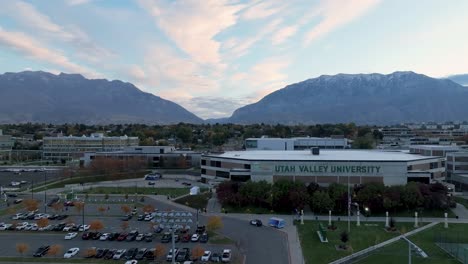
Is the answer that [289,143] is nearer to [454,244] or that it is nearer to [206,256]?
[454,244]

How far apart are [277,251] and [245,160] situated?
28.1m

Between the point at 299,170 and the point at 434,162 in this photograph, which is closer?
the point at 299,170

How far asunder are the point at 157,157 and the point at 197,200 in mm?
46309

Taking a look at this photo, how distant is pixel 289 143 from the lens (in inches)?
4690

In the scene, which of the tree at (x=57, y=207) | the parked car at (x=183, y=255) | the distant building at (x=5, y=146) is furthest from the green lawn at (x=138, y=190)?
the distant building at (x=5, y=146)

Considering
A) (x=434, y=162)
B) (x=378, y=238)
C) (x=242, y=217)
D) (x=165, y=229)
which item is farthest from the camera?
(x=434, y=162)

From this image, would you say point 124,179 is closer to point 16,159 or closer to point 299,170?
point 299,170

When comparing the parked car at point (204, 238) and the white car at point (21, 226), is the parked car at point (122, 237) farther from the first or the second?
the white car at point (21, 226)

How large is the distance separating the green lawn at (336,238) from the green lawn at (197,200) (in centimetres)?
1736

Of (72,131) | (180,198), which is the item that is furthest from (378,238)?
(72,131)

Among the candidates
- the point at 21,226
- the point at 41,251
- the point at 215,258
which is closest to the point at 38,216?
the point at 21,226

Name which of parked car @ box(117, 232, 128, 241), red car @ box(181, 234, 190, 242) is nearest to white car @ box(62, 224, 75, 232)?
parked car @ box(117, 232, 128, 241)

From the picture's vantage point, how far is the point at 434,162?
71.0 meters

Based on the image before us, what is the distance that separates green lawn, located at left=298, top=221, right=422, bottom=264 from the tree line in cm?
438
